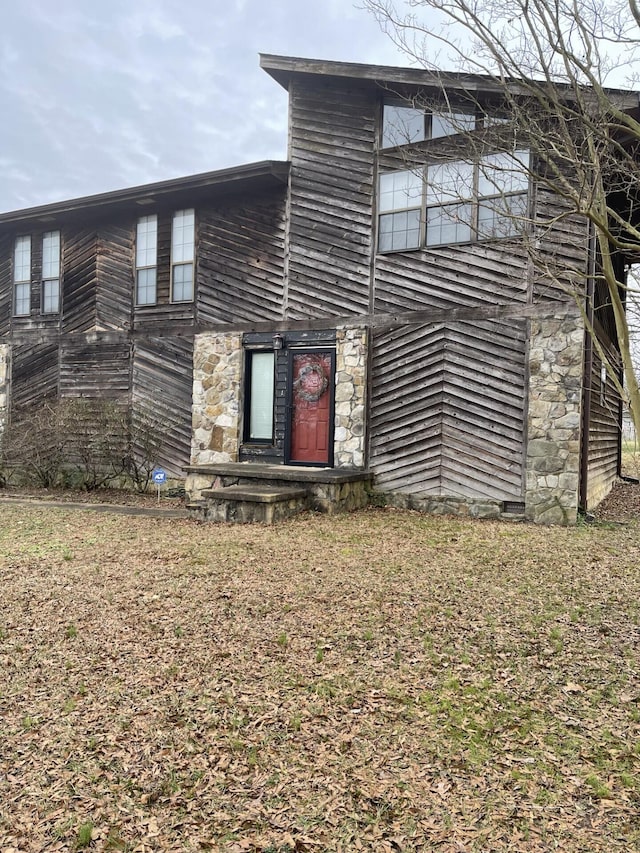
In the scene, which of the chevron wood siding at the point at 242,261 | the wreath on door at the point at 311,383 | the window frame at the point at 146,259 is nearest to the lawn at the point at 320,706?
the wreath on door at the point at 311,383

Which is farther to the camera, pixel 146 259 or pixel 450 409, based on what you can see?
pixel 146 259

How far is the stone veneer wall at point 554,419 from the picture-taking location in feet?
26.0

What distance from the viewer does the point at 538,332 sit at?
8117mm

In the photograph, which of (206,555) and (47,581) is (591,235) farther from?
(47,581)

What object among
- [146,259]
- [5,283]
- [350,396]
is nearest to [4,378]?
[5,283]

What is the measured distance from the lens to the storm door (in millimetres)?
9688

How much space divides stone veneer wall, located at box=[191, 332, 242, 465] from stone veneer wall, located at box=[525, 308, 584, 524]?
197 inches

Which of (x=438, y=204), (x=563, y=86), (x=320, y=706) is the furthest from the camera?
(x=438, y=204)

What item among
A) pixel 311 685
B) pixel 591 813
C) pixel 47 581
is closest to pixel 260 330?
pixel 47 581

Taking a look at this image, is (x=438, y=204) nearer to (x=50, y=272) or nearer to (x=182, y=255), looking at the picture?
(x=182, y=255)

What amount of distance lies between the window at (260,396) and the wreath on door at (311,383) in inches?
22.5

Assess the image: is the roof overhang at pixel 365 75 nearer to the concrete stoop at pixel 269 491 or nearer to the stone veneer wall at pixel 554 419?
the stone veneer wall at pixel 554 419

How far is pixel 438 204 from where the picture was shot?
8.47 metres

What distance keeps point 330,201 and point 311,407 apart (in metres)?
3.43
